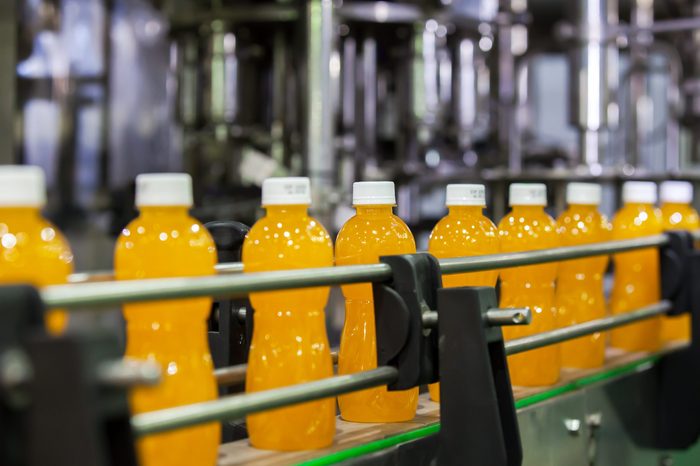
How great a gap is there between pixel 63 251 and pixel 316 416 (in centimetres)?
32

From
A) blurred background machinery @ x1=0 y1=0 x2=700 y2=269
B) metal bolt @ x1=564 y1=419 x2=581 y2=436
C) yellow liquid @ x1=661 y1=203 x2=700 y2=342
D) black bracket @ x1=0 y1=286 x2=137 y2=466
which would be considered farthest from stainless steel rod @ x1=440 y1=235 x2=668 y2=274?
blurred background machinery @ x1=0 y1=0 x2=700 y2=269

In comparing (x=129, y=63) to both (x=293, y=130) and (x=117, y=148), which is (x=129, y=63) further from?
(x=293, y=130)

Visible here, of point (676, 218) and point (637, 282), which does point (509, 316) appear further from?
point (676, 218)

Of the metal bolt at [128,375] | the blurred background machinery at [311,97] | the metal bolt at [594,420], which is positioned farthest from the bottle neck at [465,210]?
the blurred background machinery at [311,97]

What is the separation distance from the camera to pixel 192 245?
31.3 inches

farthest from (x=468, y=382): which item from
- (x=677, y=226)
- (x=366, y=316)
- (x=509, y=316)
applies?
(x=677, y=226)

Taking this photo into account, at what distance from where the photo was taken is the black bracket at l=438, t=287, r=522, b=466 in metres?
0.86

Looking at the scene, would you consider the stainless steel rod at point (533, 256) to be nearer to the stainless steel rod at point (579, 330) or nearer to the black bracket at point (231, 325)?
the stainless steel rod at point (579, 330)

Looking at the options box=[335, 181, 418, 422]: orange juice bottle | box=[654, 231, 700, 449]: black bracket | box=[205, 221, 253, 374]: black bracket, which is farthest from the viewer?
box=[654, 231, 700, 449]: black bracket

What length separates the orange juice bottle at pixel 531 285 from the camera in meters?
1.23

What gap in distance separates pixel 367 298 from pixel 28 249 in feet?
1.43

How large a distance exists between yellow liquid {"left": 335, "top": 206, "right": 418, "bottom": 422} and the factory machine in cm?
3

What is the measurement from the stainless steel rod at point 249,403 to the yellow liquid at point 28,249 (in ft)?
0.37

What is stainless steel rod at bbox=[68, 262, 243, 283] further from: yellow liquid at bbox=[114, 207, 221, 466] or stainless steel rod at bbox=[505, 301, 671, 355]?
stainless steel rod at bbox=[505, 301, 671, 355]
